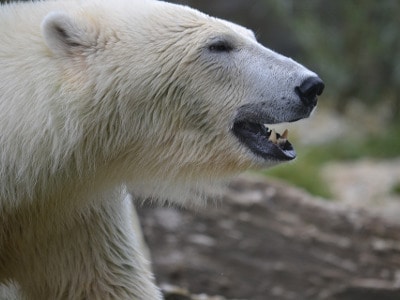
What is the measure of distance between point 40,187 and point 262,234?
9.53 feet

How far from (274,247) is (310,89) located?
2698 millimetres

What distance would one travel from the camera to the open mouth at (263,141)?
11.4ft

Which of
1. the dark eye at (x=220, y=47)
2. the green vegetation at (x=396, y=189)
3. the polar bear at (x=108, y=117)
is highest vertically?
the green vegetation at (x=396, y=189)

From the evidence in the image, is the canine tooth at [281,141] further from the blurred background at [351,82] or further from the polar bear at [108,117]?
the blurred background at [351,82]

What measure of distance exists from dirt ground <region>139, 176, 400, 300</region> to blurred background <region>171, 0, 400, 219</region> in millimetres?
2152

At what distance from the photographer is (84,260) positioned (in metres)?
3.60

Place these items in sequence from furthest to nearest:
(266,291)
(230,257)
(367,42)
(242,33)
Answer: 1. (367,42)
2. (230,257)
3. (266,291)
4. (242,33)

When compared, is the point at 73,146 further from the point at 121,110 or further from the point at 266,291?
the point at 266,291

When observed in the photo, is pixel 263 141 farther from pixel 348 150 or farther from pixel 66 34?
pixel 348 150

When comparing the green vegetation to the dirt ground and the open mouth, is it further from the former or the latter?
the open mouth

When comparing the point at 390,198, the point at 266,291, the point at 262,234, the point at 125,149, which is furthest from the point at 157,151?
the point at 390,198

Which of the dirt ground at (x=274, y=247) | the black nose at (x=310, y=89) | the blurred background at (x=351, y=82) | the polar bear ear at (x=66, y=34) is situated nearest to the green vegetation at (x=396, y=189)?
the blurred background at (x=351, y=82)

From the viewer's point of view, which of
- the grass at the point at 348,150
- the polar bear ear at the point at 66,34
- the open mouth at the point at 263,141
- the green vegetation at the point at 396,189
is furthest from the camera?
the grass at the point at 348,150

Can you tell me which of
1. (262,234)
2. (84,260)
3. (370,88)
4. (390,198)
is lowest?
(84,260)
